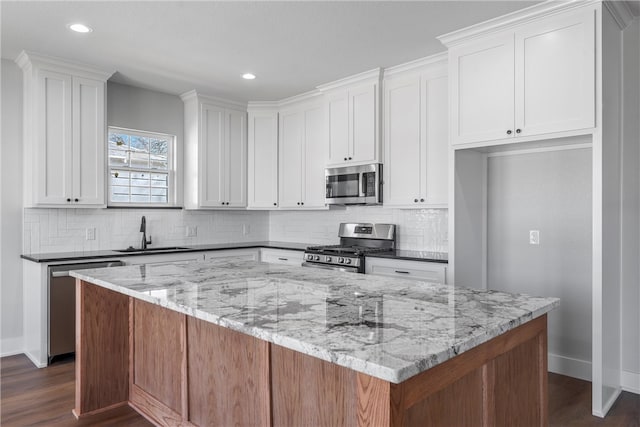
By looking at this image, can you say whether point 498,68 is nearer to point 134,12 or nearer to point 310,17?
point 310,17

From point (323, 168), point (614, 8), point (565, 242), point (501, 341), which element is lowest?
point (501, 341)

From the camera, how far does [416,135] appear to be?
398 centimetres

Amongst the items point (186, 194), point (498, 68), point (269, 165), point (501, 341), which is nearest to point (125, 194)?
point (186, 194)

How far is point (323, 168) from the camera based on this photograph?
4.88 metres

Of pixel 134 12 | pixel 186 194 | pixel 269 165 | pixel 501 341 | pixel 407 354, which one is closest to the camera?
pixel 407 354

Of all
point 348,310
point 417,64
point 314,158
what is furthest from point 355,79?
point 348,310

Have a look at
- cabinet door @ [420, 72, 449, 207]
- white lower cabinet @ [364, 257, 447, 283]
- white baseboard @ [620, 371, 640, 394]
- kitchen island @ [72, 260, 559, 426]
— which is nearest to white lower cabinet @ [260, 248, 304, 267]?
white lower cabinet @ [364, 257, 447, 283]

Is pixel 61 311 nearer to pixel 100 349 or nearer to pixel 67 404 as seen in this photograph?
pixel 67 404

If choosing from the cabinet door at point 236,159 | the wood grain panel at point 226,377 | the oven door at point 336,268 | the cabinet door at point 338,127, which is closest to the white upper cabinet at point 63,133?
the cabinet door at point 236,159

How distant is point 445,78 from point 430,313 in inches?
A: 112

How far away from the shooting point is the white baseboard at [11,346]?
379cm

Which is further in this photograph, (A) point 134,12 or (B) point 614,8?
(A) point 134,12

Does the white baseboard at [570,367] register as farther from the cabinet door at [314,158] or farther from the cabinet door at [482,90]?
the cabinet door at [314,158]

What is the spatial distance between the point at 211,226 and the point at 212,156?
896mm
